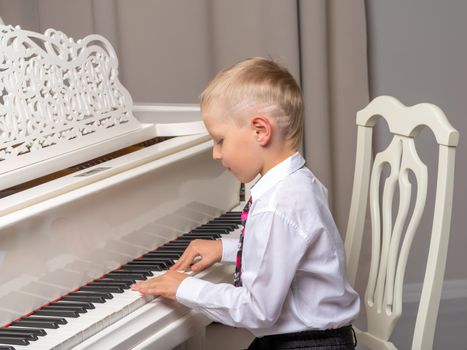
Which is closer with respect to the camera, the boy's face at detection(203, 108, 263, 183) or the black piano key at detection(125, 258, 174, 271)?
the boy's face at detection(203, 108, 263, 183)

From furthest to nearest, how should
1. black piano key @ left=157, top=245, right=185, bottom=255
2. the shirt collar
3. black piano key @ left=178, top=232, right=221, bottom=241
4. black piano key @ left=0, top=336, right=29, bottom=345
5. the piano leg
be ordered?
the piano leg, black piano key @ left=178, top=232, right=221, bottom=241, black piano key @ left=157, top=245, right=185, bottom=255, the shirt collar, black piano key @ left=0, top=336, right=29, bottom=345

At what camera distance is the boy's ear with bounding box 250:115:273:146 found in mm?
1729

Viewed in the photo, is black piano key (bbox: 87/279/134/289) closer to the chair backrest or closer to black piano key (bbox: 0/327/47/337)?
black piano key (bbox: 0/327/47/337)

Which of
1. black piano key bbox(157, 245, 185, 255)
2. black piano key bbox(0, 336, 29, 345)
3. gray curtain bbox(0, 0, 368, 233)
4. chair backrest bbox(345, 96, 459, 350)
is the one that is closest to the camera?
black piano key bbox(0, 336, 29, 345)

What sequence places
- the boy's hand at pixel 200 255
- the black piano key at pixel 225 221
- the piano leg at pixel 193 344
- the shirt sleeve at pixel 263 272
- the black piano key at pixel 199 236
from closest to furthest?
the shirt sleeve at pixel 263 272, the boy's hand at pixel 200 255, the black piano key at pixel 199 236, the black piano key at pixel 225 221, the piano leg at pixel 193 344

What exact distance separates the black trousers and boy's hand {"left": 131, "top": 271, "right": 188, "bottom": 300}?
0.23 m

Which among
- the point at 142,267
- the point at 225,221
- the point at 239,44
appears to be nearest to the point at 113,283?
the point at 142,267

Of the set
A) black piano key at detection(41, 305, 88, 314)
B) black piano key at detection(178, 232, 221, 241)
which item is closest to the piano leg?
black piano key at detection(178, 232, 221, 241)

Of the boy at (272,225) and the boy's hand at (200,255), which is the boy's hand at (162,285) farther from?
the boy's hand at (200,255)

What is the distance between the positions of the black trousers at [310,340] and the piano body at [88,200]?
177mm

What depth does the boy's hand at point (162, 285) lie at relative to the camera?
1786 mm

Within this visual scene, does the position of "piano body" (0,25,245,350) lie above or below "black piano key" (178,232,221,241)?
above

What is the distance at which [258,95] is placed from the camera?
174cm

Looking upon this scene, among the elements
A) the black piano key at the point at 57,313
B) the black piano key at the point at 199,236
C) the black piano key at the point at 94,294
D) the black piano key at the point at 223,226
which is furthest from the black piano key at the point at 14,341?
the black piano key at the point at 223,226
